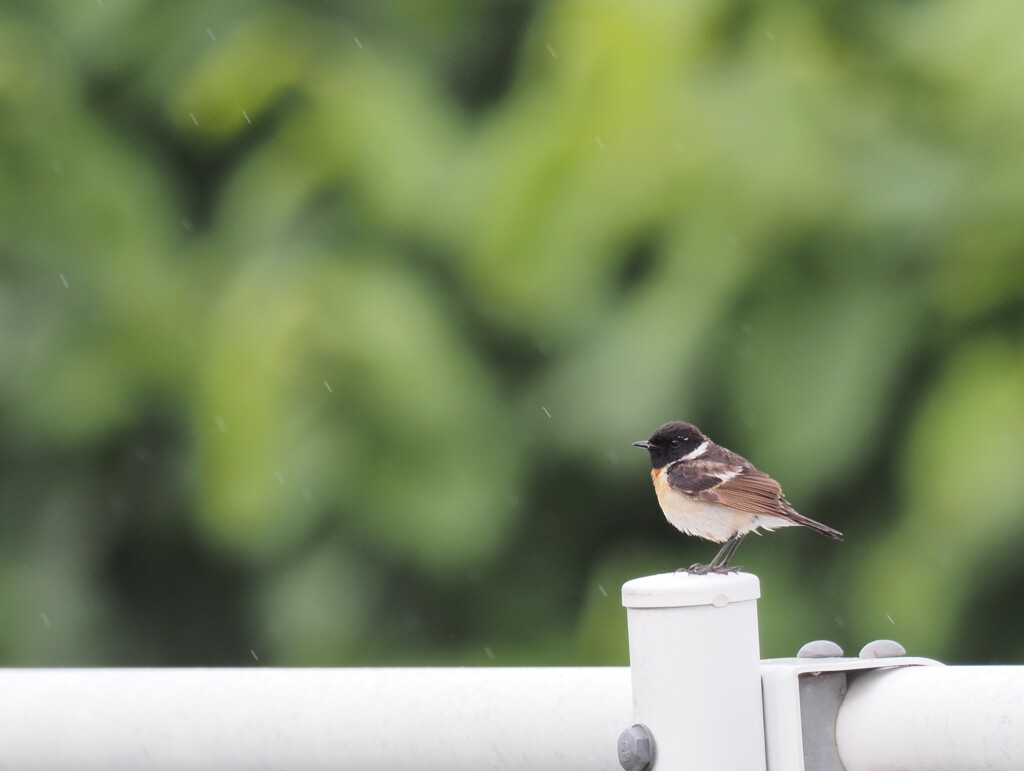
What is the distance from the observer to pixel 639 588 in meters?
1.42

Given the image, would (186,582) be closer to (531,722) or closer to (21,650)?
(21,650)

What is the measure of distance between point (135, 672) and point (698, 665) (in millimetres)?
792

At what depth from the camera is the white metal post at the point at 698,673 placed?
4.49 ft

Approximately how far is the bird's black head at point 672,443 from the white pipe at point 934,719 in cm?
196

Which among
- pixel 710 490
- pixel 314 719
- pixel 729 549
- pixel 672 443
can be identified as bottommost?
pixel 729 549

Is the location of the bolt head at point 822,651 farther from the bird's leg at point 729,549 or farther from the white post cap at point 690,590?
the bird's leg at point 729,549

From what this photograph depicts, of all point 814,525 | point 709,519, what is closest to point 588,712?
point 814,525

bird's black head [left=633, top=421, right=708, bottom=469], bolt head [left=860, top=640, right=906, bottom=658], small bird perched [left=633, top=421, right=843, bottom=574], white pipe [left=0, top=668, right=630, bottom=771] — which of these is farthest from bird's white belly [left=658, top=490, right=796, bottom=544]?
bolt head [left=860, top=640, right=906, bottom=658]

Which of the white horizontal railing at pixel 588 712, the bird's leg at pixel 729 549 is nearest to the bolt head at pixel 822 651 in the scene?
the white horizontal railing at pixel 588 712

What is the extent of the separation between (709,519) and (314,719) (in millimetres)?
1778

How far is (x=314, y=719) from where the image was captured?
167 centimetres

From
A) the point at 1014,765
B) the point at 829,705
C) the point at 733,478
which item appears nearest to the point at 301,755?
the point at 829,705

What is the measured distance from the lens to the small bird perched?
126 inches

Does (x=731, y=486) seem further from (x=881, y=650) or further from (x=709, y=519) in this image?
(x=881, y=650)
